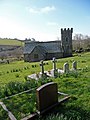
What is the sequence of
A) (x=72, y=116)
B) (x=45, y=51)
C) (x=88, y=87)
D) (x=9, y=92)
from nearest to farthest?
(x=72, y=116), (x=88, y=87), (x=9, y=92), (x=45, y=51)

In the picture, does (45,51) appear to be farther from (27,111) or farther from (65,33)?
(27,111)

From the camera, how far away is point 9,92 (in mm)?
10625

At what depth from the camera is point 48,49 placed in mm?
55906

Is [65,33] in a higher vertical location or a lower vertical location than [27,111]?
higher

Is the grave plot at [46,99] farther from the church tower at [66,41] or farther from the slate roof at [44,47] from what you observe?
the church tower at [66,41]

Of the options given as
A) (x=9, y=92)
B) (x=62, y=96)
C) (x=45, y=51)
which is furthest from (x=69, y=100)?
(x=45, y=51)

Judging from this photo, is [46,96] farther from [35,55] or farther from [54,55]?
[54,55]

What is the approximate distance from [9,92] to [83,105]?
4640 millimetres

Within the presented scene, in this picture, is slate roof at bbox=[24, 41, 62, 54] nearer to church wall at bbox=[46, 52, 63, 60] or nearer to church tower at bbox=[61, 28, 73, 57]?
church wall at bbox=[46, 52, 63, 60]

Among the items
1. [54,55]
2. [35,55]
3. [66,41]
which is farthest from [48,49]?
[66,41]

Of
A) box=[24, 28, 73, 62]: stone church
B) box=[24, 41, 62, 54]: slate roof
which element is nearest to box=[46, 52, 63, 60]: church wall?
box=[24, 28, 73, 62]: stone church

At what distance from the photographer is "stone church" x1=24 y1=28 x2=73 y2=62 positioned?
53.5 metres

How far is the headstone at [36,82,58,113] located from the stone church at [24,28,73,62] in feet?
148

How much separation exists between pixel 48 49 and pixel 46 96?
48.7 m
